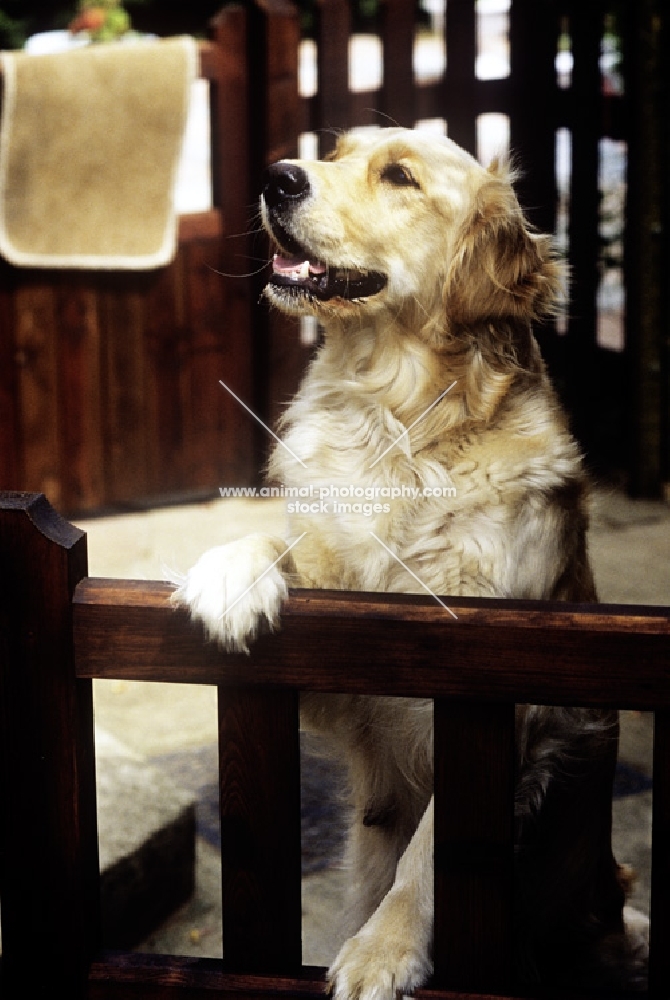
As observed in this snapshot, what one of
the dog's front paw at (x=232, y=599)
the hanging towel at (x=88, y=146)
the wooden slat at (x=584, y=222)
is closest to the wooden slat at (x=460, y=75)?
the wooden slat at (x=584, y=222)

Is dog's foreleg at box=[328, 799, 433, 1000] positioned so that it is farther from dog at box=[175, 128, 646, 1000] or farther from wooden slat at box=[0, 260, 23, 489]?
wooden slat at box=[0, 260, 23, 489]

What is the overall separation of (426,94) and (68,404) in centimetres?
173

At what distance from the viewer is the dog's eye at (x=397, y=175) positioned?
1758mm

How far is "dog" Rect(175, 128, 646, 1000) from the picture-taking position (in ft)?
5.55

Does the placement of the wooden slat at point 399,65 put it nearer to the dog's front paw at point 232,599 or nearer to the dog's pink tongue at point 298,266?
the dog's pink tongue at point 298,266

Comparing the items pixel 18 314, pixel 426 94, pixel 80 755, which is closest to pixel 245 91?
pixel 426 94

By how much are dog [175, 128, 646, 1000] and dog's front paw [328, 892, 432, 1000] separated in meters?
0.14

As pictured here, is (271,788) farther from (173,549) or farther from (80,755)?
(173,549)

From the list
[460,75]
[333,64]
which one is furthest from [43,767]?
[460,75]

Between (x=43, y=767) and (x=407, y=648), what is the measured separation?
401mm

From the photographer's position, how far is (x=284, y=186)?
168 cm

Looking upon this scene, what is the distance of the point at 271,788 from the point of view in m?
1.33

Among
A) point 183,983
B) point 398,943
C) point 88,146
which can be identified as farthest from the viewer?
point 88,146

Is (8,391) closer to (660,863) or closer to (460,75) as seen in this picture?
(460,75)
